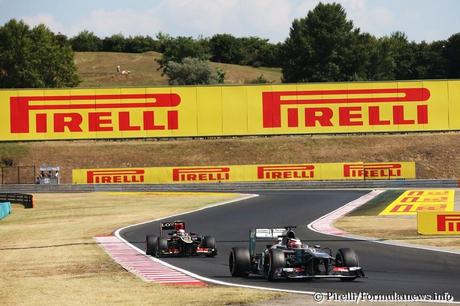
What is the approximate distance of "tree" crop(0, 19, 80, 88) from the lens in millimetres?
129625

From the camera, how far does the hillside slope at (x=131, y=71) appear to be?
157625 millimetres

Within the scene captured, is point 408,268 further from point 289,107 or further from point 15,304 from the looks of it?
point 289,107

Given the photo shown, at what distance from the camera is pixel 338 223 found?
38094 millimetres

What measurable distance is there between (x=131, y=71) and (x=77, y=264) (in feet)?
475

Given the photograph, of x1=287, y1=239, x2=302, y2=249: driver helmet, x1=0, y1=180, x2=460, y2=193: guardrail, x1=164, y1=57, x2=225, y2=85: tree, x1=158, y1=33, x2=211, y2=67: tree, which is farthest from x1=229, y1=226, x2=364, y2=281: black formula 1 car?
x1=158, y1=33, x2=211, y2=67: tree

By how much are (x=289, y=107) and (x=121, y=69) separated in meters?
86.8

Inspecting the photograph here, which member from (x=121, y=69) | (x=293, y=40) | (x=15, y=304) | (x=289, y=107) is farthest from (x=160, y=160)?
(x=121, y=69)

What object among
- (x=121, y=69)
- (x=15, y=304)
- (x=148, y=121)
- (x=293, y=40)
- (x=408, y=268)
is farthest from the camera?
(x=121, y=69)

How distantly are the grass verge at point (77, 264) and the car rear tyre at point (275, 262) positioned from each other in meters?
1.36

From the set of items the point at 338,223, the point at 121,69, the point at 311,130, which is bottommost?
the point at 338,223

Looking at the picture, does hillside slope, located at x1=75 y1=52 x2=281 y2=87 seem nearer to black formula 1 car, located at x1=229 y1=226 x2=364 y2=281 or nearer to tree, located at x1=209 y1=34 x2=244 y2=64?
tree, located at x1=209 y1=34 x2=244 y2=64

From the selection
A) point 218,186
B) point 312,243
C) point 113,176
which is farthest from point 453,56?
point 312,243

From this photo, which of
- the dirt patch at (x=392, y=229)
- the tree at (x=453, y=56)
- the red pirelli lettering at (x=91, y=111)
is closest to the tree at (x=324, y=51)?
the tree at (x=453, y=56)

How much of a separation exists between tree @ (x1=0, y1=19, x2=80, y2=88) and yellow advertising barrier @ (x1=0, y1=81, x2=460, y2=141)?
43450 mm
